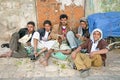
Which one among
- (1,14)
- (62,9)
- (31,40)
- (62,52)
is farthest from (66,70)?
(1,14)

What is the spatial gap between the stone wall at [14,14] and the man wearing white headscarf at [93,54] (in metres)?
2.57

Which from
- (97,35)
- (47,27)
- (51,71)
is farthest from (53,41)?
(97,35)

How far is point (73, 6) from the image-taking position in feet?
30.0

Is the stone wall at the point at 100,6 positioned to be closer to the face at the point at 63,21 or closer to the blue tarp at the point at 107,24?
the blue tarp at the point at 107,24

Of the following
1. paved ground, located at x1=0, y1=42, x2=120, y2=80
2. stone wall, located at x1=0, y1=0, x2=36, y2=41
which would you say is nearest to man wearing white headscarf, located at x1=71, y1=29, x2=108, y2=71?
paved ground, located at x1=0, y1=42, x2=120, y2=80

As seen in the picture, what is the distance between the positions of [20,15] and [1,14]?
1.93ft

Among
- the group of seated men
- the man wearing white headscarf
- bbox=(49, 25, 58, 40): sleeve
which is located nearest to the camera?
the man wearing white headscarf

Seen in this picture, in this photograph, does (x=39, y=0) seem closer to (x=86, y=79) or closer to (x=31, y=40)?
(x=31, y=40)

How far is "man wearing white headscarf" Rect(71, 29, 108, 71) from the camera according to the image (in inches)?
271

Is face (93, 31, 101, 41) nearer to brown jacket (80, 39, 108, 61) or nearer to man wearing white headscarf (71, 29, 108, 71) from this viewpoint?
man wearing white headscarf (71, 29, 108, 71)

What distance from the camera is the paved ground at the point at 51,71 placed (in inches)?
263

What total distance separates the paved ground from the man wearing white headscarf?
0.55 feet

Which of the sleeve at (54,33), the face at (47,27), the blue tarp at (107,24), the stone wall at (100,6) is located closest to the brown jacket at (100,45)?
the blue tarp at (107,24)

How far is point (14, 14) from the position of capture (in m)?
9.30
